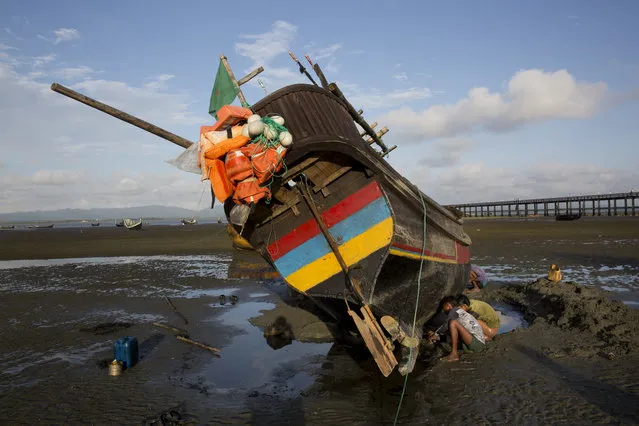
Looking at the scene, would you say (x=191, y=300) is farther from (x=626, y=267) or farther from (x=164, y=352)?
(x=626, y=267)

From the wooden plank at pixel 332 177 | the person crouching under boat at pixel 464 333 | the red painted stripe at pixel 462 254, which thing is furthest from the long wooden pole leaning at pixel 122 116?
the red painted stripe at pixel 462 254

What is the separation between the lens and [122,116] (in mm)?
6141

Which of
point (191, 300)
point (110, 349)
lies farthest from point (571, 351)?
point (191, 300)

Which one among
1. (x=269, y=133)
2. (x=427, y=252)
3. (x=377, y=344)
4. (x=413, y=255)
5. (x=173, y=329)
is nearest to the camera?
(x=269, y=133)

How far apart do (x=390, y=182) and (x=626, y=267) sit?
1219 centimetres

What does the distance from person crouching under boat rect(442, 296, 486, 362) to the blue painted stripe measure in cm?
205

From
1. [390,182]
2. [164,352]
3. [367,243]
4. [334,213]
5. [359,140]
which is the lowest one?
[164,352]

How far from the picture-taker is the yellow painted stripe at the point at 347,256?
6.79 metres

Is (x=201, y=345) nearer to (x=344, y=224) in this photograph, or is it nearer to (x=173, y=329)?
(x=173, y=329)

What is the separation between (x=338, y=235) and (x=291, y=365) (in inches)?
90.7

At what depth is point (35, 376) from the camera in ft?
21.4

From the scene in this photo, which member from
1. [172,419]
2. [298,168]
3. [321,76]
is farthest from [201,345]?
[321,76]

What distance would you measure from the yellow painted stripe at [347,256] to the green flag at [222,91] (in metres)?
3.17

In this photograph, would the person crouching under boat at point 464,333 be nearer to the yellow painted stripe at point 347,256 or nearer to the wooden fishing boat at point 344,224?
the wooden fishing boat at point 344,224
